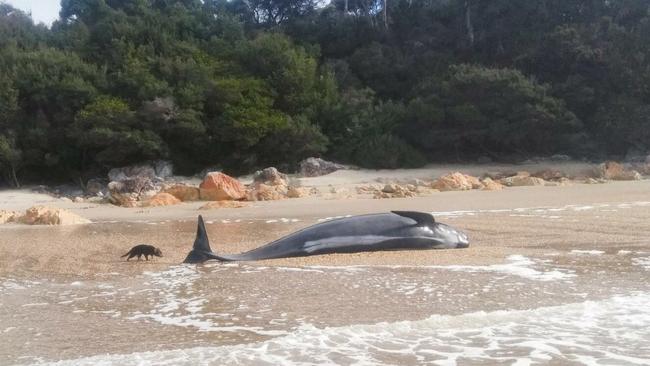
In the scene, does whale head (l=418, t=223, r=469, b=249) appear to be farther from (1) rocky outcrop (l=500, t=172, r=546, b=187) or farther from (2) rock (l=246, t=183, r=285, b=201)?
(1) rocky outcrop (l=500, t=172, r=546, b=187)

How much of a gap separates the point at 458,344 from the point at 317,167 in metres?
19.1

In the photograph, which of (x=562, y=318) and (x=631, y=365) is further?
(x=562, y=318)

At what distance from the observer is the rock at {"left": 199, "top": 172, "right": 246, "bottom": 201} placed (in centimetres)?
1616

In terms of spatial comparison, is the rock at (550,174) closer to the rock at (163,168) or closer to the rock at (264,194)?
the rock at (264,194)

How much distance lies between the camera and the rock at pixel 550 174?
19734mm

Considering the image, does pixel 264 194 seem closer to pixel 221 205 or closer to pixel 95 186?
pixel 221 205

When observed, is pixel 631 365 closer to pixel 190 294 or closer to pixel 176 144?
pixel 190 294

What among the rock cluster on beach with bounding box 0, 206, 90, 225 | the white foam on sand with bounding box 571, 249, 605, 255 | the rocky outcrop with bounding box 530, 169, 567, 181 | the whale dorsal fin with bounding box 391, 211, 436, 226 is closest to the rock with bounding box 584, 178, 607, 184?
the rocky outcrop with bounding box 530, 169, 567, 181

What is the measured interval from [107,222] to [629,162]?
18.1 m

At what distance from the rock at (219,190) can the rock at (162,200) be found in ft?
2.41

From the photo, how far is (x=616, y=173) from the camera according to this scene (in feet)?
62.2

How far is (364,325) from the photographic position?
171 inches

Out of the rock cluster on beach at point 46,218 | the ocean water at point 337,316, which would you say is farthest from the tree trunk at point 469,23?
the ocean water at point 337,316

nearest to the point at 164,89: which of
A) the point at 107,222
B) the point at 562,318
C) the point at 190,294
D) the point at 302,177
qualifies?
the point at 302,177
